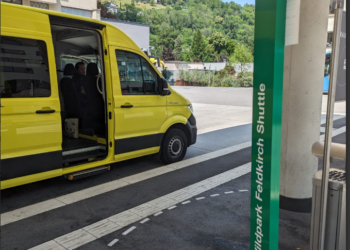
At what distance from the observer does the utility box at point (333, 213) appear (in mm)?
2354

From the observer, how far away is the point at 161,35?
8988 centimetres

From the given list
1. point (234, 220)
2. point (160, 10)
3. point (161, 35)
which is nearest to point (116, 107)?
point (234, 220)

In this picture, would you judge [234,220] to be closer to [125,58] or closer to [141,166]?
[141,166]

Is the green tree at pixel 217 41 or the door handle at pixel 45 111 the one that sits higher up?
the green tree at pixel 217 41

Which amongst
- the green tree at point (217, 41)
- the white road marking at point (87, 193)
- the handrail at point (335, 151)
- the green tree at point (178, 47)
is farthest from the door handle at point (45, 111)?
the green tree at point (178, 47)

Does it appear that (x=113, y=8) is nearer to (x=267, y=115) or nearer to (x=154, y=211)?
(x=154, y=211)

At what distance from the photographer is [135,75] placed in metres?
5.42

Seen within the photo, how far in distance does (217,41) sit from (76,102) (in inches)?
3297

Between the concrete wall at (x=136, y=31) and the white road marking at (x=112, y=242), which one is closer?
the white road marking at (x=112, y=242)

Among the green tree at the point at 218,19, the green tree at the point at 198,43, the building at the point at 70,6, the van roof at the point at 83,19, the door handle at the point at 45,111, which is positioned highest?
the green tree at the point at 218,19

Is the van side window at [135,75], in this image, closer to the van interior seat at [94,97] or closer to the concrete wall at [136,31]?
the van interior seat at [94,97]

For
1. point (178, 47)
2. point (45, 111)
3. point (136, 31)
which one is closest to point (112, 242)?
point (45, 111)

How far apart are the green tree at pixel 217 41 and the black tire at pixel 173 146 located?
273ft

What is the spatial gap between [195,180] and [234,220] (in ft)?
4.99
